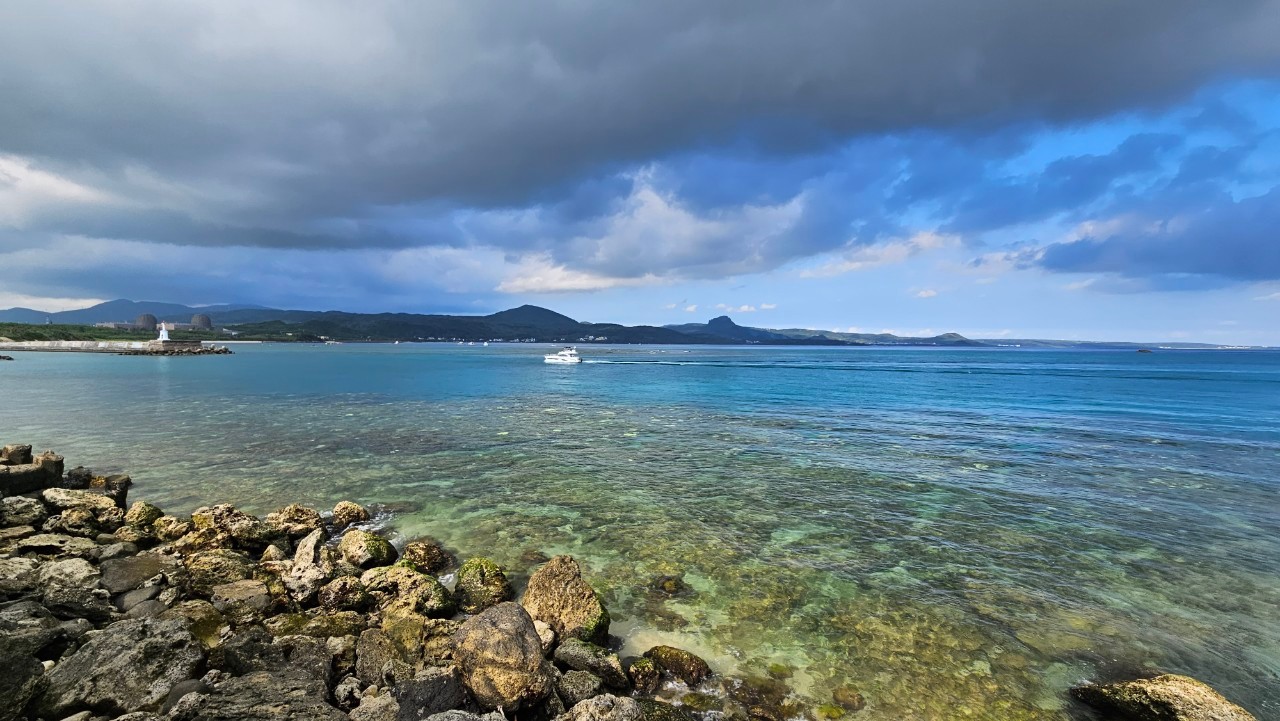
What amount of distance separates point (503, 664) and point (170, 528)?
1266 cm

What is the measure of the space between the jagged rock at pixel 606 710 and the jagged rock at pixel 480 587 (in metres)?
4.20

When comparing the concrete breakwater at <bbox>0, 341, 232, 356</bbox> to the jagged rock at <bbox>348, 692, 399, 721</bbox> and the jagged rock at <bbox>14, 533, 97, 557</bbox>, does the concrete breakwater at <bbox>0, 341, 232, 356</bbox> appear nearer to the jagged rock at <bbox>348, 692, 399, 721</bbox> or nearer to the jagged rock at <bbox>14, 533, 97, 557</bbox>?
the jagged rock at <bbox>14, 533, 97, 557</bbox>

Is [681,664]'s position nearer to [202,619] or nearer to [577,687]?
[577,687]

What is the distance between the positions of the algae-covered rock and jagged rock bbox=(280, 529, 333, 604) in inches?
65.5

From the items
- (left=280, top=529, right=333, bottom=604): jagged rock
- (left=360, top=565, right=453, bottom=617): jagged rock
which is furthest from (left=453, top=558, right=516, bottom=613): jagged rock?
(left=280, top=529, right=333, bottom=604): jagged rock

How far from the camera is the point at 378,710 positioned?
23.2ft

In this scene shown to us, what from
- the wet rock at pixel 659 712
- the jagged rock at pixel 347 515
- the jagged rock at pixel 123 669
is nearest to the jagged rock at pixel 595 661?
the wet rock at pixel 659 712

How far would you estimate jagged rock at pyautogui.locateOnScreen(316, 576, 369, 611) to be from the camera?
35.1 ft

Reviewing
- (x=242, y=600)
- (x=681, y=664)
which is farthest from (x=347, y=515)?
(x=681, y=664)

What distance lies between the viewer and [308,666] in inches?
318

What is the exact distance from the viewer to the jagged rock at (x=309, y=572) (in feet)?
35.9

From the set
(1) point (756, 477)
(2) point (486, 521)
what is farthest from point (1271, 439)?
(2) point (486, 521)

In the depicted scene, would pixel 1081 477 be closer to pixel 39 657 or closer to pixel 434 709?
pixel 434 709

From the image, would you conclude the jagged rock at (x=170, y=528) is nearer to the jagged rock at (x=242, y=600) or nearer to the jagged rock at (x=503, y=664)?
the jagged rock at (x=242, y=600)
